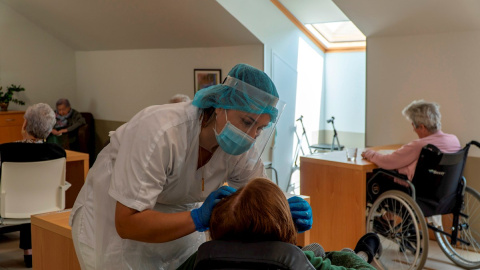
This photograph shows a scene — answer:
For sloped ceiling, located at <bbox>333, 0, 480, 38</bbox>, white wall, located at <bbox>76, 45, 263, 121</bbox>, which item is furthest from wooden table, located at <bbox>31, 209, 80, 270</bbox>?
white wall, located at <bbox>76, 45, 263, 121</bbox>

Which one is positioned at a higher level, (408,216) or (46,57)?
(46,57)

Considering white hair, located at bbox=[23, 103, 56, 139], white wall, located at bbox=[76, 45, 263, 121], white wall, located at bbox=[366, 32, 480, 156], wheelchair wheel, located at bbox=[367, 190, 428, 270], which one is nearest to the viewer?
wheelchair wheel, located at bbox=[367, 190, 428, 270]

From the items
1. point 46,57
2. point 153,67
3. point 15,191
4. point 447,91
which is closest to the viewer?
point 15,191

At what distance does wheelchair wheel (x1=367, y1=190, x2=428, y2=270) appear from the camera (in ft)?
10.5

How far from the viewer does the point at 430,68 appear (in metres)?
4.25

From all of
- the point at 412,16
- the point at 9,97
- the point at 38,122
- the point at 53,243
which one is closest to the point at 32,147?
the point at 38,122

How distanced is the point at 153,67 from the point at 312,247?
5.03 metres

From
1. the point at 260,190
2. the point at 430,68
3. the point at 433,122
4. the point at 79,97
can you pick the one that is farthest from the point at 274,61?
the point at 260,190

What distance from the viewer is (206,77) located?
18.6 ft

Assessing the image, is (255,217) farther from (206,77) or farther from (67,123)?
(67,123)

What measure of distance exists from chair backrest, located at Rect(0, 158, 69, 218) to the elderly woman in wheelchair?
192 cm

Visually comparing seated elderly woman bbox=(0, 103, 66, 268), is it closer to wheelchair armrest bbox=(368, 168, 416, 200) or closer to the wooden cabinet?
wheelchair armrest bbox=(368, 168, 416, 200)

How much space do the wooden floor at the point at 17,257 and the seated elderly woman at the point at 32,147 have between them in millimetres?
156

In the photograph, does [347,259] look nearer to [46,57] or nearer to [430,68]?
[430,68]
